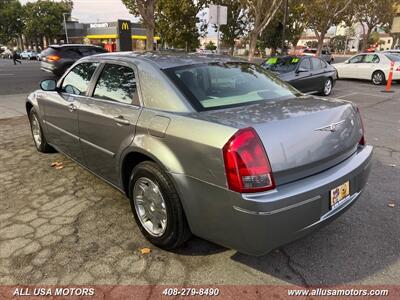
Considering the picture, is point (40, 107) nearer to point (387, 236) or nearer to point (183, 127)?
point (183, 127)

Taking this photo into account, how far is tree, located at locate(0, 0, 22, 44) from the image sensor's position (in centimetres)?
6825

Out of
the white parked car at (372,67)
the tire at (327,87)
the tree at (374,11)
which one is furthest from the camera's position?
the tree at (374,11)

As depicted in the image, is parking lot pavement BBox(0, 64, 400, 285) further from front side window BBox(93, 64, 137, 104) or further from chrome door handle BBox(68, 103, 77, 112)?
front side window BBox(93, 64, 137, 104)

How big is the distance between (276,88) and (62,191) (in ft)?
8.76

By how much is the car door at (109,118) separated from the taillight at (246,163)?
1.06 m

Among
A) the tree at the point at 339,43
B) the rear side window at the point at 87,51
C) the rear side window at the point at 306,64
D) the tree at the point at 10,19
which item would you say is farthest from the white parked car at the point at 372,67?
the tree at the point at 339,43

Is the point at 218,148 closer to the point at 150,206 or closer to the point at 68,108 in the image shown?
the point at 150,206

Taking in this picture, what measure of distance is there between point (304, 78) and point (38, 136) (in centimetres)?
842

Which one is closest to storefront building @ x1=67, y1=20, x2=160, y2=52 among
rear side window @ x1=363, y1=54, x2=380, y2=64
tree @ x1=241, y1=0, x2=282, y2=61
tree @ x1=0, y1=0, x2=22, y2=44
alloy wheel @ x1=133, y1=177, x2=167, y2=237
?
tree @ x1=0, y1=0, x2=22, y2=44

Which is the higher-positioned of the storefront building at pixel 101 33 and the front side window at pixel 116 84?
the storefront building at pixel 101 33

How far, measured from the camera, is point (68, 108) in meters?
4.12

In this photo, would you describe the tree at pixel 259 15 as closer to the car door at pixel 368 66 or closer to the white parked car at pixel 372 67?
the white parked car at pixel 372 67

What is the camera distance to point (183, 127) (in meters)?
2.62

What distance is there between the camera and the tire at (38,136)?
5402 mm
